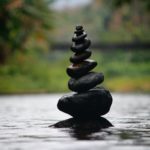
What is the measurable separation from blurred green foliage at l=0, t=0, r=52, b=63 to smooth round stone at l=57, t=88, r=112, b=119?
38640 mm

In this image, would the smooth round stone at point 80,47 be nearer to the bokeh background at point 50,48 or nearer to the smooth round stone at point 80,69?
the smooth round stone at point 80,69

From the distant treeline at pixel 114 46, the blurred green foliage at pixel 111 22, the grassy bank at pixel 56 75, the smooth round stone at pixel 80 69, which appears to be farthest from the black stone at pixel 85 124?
the blurred green foliage at pixel 111 22

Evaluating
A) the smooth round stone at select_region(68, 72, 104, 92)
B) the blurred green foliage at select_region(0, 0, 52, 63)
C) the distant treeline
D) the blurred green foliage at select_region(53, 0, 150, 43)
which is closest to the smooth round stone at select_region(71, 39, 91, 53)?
the smooth round stone at select_region(68, 72, 104, 92)

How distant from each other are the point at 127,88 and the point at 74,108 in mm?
48111

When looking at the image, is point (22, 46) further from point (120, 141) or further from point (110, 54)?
point (120, 141)

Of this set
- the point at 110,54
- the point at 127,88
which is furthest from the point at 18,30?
the point at 110,54

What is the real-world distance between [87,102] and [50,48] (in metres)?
59.8

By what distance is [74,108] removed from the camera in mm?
20625

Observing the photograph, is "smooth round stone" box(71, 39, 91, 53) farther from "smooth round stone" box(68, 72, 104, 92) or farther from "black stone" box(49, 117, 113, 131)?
"black stone" box(49, 117, 113, 131)

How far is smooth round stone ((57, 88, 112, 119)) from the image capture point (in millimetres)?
20547

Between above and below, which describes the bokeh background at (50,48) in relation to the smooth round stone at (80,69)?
above

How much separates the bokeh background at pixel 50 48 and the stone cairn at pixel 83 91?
106 feet

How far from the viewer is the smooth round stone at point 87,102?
20.5m

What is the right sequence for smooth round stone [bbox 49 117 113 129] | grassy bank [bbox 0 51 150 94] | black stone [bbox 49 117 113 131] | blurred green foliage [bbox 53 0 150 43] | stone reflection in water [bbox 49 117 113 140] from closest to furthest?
stone reflection in water [bbox 49 117 113 140], smooth round stone [bbox 49 117 113 129], black stone [bbox 49 117 113 131], grassy bank [bbox 0 51 150 94], blurred green foliage [bbox 53 0 150 43]
